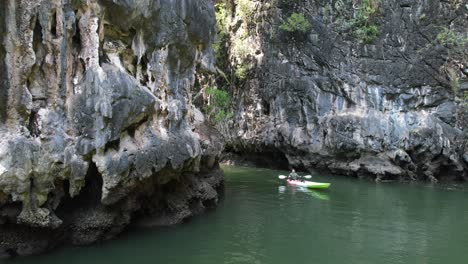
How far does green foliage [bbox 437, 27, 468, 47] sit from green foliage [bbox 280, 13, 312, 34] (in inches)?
313

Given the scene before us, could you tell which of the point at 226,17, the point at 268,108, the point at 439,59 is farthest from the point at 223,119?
the point at 439,59

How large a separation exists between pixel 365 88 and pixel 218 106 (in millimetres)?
10384

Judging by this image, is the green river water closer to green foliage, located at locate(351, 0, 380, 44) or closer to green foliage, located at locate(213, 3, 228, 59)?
green foliage, located at locate(351, 0, 380, 44)

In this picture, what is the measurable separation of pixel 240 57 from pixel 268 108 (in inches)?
168

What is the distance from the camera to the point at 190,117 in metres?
15.8

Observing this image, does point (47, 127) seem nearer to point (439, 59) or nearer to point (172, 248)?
point (172, 248)

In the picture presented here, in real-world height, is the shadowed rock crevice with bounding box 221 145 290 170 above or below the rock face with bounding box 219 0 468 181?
below

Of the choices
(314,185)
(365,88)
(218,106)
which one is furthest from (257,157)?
(314,185)

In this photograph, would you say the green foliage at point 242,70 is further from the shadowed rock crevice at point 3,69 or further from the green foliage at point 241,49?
the shadowed rock crevice at point 3,69

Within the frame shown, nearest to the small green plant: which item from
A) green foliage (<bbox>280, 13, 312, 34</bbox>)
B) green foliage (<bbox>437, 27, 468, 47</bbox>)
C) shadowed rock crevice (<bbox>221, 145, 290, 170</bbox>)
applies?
green foliage (<bbox>437, 27, 468, 47</bbox>)

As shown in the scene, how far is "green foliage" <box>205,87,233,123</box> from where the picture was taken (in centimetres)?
2984

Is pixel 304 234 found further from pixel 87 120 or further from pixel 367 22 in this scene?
pixel 367 22

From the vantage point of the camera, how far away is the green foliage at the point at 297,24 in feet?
91.3

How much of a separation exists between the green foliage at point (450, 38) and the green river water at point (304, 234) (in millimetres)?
9583
